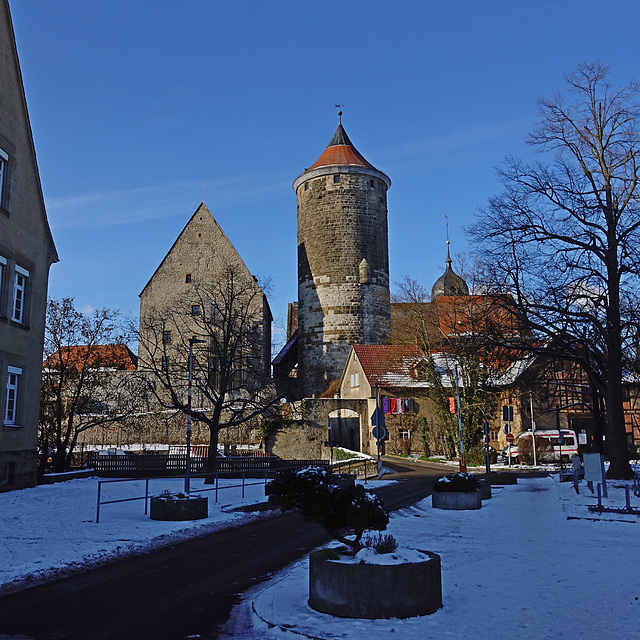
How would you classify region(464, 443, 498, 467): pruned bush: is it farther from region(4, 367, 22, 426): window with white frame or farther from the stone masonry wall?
region(4, 367, 22, 426): window with white frame

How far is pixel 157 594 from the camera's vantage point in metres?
8.18

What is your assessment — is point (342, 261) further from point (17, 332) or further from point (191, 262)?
point (17, 332)

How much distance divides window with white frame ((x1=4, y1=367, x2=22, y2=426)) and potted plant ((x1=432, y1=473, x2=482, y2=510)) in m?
13.0

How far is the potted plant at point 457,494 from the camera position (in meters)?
17.5

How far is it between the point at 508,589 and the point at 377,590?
198 centimetres

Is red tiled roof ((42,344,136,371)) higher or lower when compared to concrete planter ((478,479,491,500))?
higher

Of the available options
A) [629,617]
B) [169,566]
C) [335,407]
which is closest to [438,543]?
[169,566]

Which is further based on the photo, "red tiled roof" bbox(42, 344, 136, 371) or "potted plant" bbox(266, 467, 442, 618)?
"red tiled roof" bbox(42, 344, 136, 371)

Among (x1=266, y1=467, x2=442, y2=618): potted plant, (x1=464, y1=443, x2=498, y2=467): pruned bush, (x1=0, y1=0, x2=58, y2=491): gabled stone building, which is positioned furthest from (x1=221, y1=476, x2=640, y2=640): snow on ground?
(x1=464, y1=443, x2=498, y2=467): pruned bush

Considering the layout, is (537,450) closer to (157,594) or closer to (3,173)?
(3,173)

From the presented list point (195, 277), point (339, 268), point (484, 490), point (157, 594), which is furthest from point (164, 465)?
point (339, 268)

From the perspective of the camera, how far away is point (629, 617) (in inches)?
264

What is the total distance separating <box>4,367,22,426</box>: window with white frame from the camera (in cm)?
2174

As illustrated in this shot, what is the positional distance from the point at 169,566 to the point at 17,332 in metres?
14.5
